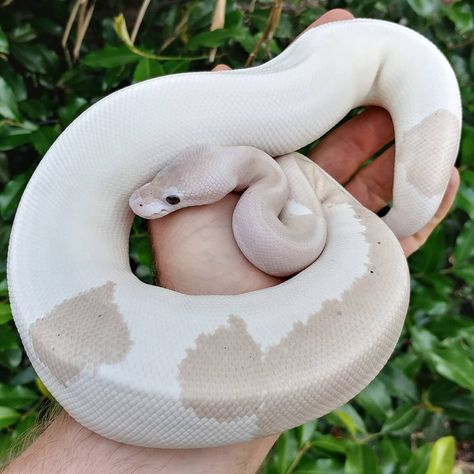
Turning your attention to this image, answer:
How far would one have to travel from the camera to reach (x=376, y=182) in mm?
1704

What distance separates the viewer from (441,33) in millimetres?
1771

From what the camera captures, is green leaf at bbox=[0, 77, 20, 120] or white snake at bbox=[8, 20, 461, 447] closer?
white snake at bbox=[8, 20, 461, 447]

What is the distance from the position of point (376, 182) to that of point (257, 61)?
23.5 inches

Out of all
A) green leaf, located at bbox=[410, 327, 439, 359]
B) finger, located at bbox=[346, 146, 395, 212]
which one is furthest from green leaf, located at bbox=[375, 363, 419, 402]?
finger, located at bbox=[346, 146, 395, 212]

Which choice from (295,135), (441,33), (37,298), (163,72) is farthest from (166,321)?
(441,33)

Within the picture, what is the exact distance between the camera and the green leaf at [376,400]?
5.44 ft

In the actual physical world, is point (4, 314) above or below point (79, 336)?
below

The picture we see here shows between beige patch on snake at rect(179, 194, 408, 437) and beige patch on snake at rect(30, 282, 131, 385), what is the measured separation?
0.53 ft

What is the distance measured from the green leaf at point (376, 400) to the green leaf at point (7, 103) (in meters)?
1.41

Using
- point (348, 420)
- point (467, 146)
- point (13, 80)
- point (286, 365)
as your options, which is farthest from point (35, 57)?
point (348, 420)

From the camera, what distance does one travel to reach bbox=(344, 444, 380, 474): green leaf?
146 cm

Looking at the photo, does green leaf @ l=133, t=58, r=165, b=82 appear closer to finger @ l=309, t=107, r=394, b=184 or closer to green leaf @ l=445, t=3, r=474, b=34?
finger @ l=309, t=107, r=394, b=184

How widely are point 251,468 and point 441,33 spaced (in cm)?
157

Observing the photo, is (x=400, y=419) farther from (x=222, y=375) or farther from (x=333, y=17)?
(x=333, y=17)
